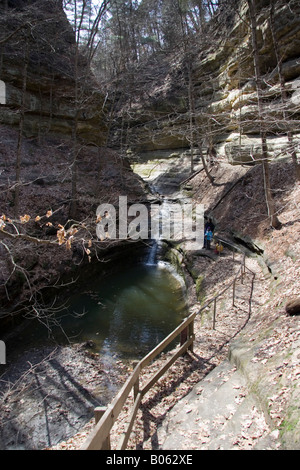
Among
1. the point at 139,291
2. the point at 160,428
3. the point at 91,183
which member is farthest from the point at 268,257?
the point at 91,183

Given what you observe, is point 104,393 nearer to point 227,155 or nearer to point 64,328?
point 64,328

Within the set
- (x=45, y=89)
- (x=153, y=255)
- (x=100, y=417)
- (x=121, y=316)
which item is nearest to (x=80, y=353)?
(x=121, y=316)

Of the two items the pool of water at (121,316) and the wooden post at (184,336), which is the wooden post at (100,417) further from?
the pool of water at (121,316)

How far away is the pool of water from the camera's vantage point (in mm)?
10375

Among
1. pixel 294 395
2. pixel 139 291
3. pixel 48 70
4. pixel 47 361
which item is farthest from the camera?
pixel 48 70

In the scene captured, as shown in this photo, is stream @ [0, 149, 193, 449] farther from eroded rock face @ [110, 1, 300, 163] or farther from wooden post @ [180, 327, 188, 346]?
eroded rock face @ [110, 1, 300, 163]

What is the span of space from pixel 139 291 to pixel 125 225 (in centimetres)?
692

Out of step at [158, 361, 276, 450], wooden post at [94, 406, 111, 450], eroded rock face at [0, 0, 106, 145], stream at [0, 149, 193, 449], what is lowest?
stream at [0, 149, 193, 449]

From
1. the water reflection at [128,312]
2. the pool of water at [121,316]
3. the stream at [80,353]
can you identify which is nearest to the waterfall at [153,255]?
the water reflection at [128,312]

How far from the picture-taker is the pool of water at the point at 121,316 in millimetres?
10375

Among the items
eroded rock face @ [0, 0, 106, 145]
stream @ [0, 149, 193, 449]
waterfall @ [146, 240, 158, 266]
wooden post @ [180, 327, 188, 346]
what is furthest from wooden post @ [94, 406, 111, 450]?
eroded rock face @ [0, 0, 106, 145]

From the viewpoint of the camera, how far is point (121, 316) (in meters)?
12.5

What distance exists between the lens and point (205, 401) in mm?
5562

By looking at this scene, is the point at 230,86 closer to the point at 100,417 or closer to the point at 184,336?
the point at 184,336
